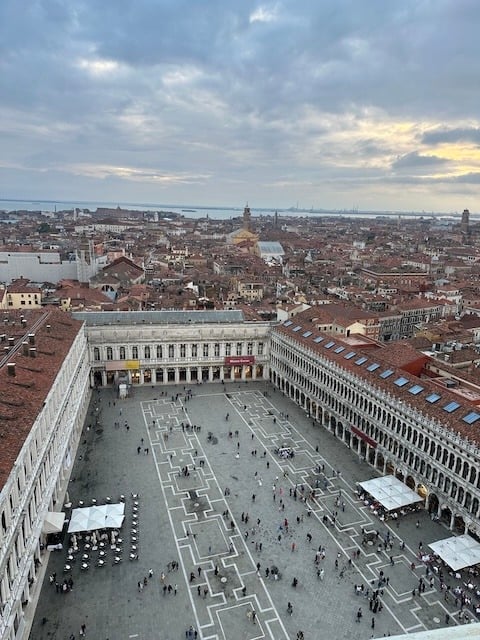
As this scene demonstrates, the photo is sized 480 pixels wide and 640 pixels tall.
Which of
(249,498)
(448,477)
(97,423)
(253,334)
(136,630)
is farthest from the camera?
(253,334)

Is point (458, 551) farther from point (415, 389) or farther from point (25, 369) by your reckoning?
point (25, 369)

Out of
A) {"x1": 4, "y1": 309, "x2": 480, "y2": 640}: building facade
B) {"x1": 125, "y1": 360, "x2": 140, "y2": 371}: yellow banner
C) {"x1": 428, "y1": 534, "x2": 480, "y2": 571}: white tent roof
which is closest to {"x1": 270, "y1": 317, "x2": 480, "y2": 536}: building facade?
{"x1": 4, "y1": 309, "x2": 480, "y2": 640}: building facade

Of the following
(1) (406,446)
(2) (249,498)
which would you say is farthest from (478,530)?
(2) (249,498)

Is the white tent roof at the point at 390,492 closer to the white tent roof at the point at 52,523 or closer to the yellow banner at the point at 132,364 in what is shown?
the white tent roof at the point at 52,523

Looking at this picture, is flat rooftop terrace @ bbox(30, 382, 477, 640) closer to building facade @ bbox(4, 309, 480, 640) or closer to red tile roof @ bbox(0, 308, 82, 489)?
building facade @ bbox(4, 309, 480, 640)

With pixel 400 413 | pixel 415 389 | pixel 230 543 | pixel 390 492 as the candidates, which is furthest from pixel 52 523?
pixel 415 389

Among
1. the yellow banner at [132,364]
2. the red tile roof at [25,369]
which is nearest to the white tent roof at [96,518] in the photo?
the red tile roof at [25,369]

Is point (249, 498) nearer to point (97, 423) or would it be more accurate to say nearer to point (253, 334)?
point (97, 423)
